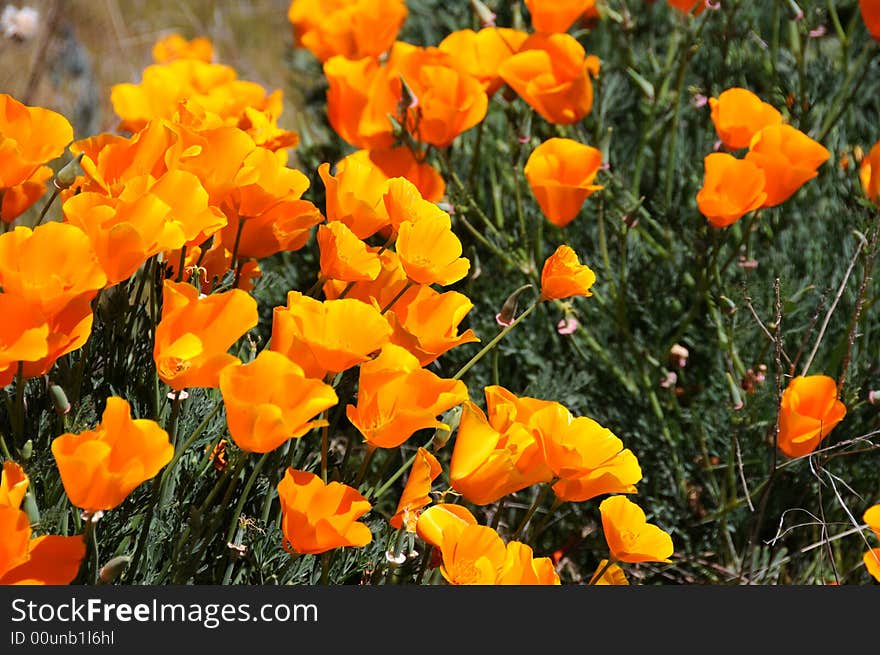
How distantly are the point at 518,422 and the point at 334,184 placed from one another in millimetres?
378

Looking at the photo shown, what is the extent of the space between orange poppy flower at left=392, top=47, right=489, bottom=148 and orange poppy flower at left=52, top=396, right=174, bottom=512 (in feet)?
2.84

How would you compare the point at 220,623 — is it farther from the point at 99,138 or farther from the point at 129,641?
the point at 99,138

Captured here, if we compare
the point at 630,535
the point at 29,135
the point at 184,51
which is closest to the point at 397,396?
the point at 630,535

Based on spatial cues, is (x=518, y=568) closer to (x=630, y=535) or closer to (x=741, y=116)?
(x=630, y=535)

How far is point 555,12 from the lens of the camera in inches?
73.4

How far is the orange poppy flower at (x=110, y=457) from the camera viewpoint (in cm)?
97

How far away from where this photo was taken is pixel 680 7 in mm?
1921

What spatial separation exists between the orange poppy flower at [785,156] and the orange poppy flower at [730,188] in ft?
0.05

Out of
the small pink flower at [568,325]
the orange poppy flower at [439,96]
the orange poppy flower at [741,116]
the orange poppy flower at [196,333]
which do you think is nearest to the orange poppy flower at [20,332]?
the orange poppy flower at [196,333]

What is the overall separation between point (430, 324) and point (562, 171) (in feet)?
1.74

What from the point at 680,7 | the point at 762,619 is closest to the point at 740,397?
the point at 762,619

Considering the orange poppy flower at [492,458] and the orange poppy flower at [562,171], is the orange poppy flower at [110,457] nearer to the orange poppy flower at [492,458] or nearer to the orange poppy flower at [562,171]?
the orange poppy flower at [492,458]

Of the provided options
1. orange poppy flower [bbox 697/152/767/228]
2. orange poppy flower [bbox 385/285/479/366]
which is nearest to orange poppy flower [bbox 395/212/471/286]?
orange poppy flower [bbox 385/285/479/366]

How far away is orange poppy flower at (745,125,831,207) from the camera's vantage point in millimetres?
1563
